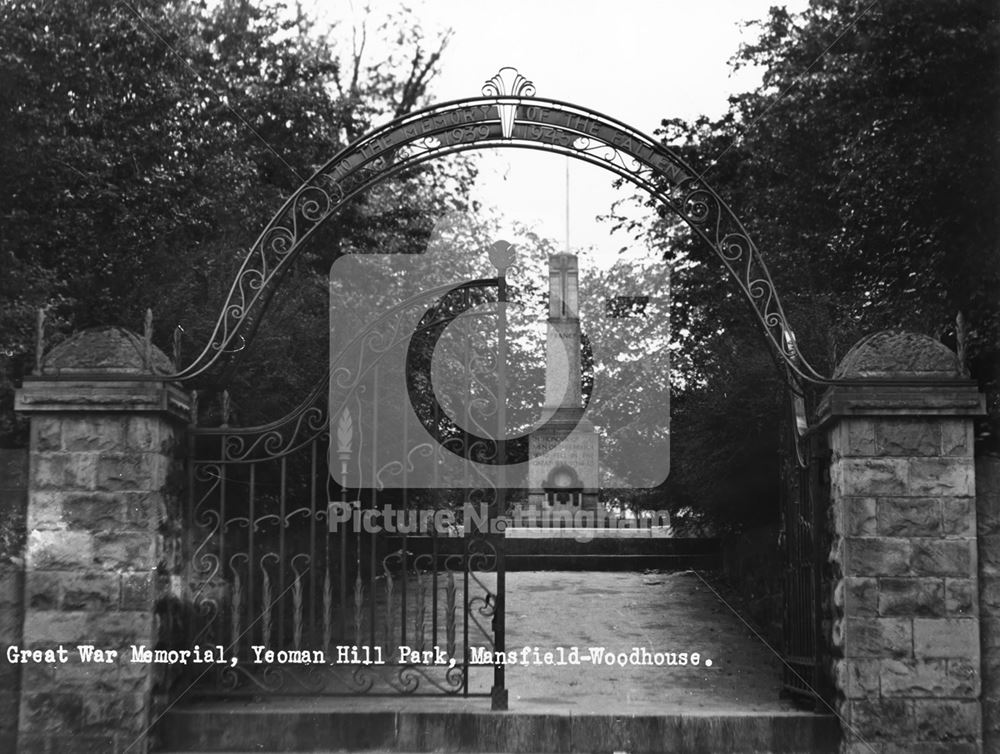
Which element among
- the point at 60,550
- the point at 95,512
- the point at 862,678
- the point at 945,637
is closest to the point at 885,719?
the point at 862,678

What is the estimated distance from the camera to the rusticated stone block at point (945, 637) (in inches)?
222

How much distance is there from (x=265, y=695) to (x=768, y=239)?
27.8 ft

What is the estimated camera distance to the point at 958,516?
5.71 metres

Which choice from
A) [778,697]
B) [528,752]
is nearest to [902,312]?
[778,697]

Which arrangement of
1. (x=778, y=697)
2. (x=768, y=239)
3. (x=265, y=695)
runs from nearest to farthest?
(x=265, y=695)
(x=778, y=697)
(x=768, y=239)

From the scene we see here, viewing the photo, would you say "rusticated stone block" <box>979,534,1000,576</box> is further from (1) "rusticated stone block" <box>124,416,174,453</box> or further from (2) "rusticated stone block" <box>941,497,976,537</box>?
(1) "rusticated stone block" <box>124,416,174,453</box>

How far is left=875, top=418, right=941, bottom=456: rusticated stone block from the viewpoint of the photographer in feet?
19.0

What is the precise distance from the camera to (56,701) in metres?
5.68

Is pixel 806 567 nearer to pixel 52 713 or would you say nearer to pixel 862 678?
pixel 862 678

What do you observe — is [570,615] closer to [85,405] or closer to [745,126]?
[85,405]

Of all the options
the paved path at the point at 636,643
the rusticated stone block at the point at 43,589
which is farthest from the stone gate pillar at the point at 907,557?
the rusticated stone block at the point at 43,589

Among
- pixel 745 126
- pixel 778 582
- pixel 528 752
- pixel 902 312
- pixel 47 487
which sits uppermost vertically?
pixel 745 126

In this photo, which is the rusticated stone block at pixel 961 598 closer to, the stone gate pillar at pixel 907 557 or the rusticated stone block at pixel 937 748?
the stone gate pillar at pixel 907 557

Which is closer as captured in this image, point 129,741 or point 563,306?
point 129,741
